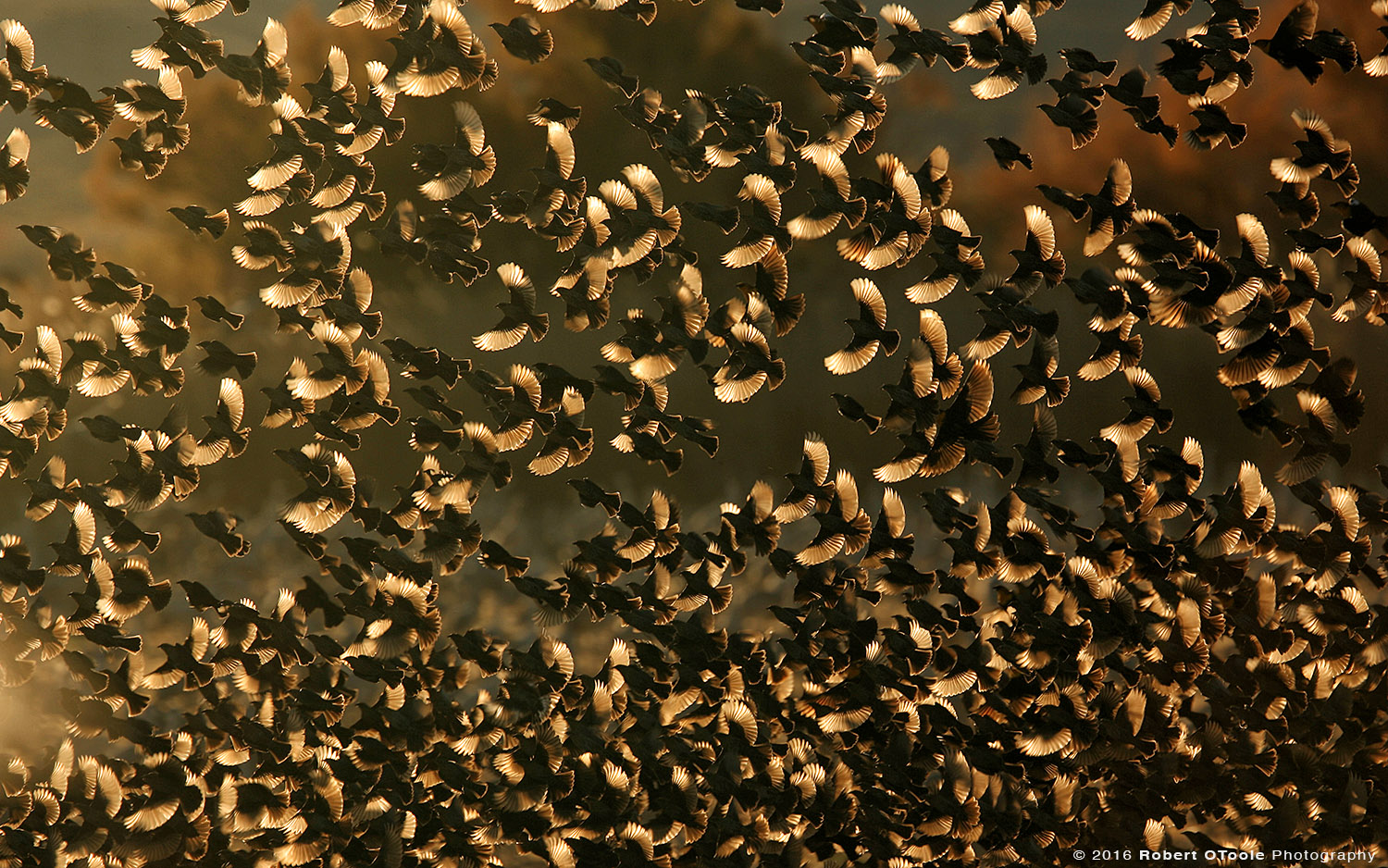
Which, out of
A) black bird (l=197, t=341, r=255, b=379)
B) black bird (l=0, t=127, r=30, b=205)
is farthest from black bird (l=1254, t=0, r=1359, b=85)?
black bird (l=0, t=127, r=30, b=205)

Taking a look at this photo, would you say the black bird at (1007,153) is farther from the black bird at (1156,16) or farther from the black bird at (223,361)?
the black bird at (223,361)

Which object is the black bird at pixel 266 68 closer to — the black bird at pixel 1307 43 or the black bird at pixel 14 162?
the black bird at pixel 14 162

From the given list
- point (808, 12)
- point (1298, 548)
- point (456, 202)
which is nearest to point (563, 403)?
point (456, 202)

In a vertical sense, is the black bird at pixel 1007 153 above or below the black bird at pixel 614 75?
below

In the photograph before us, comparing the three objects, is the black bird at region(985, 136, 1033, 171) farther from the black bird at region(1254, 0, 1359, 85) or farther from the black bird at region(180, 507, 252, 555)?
the black bird at region(180, 507, 252, 555)

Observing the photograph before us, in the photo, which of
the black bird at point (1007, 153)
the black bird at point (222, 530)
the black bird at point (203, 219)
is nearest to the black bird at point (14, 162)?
the black bird at point (203, 219)

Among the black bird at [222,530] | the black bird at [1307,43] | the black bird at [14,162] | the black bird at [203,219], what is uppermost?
the black bird at [1307,43]

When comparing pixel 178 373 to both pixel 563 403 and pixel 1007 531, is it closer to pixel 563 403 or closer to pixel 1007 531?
pixel 563 403

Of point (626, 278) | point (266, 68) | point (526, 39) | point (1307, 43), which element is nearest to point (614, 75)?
point (526, 39)

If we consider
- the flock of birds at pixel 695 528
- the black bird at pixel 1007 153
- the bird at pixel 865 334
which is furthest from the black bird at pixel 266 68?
the black bird at pixel 1007 153
